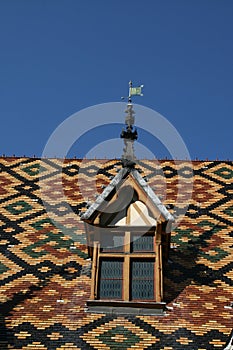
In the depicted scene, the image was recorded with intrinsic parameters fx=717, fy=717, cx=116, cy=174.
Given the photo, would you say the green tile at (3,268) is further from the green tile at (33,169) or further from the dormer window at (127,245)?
the green tile at (33,169)

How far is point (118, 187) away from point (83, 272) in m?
1.76

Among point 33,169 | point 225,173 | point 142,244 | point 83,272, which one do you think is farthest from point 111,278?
point 33,169

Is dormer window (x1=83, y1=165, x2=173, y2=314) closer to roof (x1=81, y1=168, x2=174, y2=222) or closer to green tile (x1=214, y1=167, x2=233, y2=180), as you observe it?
roof (x1=81, y1=168, x2=174, y2=222)

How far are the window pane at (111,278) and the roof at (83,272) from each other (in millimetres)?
395

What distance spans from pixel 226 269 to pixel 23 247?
13.4ft

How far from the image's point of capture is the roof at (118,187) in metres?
13.0

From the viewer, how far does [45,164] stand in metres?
20.1

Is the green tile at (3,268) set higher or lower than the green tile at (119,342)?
higher

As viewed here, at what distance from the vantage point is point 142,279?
41.4ft

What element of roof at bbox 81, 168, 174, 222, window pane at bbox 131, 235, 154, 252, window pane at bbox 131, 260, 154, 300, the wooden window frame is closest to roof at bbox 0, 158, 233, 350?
the wooden window frame

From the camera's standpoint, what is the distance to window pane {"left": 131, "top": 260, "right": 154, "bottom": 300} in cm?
1246

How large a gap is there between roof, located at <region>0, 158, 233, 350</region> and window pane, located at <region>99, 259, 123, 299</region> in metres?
0.40

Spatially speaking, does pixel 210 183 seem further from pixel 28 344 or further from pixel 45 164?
pixel 28 344

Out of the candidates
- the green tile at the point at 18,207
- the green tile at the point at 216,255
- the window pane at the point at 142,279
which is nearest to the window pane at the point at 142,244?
the window pane at the point at 142,279
